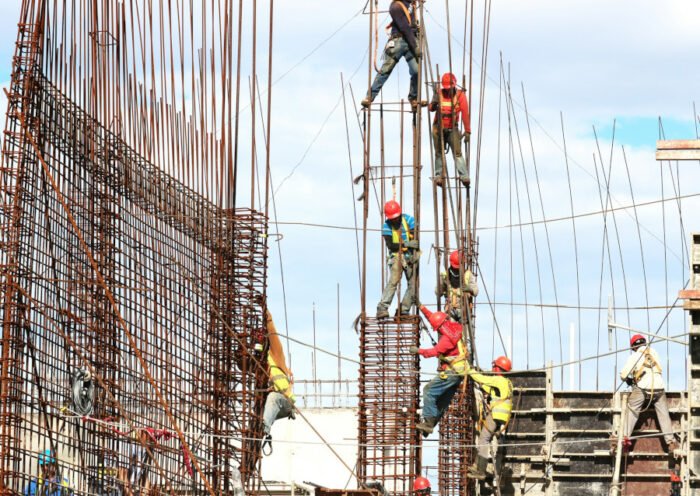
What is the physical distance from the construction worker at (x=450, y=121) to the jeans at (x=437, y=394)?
394cm

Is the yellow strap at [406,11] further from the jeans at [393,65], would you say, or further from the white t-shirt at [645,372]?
the white t-shirt at [645,372]

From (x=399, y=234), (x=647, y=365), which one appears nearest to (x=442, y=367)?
(x=399, y=234)

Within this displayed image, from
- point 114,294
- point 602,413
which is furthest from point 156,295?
point 602,413

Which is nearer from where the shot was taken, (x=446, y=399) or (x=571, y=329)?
(x=446, y=399)

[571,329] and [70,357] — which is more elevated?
[571,329]

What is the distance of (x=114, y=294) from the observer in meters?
20.7

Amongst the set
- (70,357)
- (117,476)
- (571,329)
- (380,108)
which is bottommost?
(117,476)

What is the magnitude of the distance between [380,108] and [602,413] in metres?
6.17

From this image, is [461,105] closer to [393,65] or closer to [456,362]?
[393,65]

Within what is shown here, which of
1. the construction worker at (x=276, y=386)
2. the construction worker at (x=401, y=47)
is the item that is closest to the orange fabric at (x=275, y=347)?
the construction worker at (x=276, y=386)

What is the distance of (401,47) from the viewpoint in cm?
2494

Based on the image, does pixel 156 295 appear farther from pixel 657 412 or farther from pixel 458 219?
pixel 657 412

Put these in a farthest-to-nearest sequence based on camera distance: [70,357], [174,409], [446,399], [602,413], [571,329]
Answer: [571,329] < [602,413] < [446,399] < [174,409] < [70,357]

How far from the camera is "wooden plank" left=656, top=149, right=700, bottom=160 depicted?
59.6ft
